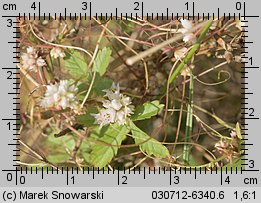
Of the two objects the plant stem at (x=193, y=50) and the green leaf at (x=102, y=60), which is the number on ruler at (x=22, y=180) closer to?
the green leaf at (x=102, y=60)

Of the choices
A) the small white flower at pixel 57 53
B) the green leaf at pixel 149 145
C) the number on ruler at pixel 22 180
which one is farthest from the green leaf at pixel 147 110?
the number on ruler at pixel 22 180

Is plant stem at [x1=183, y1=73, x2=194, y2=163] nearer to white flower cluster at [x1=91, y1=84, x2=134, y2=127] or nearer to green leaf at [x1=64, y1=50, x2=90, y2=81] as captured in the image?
white flower cluster at [x1=91, y1=84, x2=134, y2=127]

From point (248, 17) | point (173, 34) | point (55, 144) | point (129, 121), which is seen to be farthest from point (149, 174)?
point (248, 17)

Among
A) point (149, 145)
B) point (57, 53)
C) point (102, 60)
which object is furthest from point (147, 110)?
point (57, 53)

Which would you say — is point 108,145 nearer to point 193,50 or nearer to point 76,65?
point 76,65

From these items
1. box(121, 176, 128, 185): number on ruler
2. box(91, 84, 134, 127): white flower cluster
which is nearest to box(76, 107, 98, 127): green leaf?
box(91, 84, 134, 127): white flower cluster

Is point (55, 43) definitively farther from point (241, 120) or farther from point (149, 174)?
point (241, 120)
